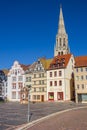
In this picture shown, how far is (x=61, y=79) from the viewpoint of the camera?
76.1 metres

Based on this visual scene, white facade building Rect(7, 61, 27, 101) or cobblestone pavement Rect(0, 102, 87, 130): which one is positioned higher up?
white facade building Rect(7, 61, 27, 101)

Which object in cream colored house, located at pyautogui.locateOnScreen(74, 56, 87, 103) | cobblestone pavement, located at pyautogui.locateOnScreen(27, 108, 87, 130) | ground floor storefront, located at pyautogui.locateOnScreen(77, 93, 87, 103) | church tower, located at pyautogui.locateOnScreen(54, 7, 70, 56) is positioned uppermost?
church tower, located at pyautogui.locateOnScreen(54, 7, 70, 56)

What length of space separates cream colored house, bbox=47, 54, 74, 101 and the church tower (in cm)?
5048

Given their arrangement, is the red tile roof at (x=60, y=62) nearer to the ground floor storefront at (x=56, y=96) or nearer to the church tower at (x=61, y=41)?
the ground floor storefront at (x=56, y=96)

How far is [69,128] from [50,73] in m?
59.7

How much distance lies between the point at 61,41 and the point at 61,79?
197 ft

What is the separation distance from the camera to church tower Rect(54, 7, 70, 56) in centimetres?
13050

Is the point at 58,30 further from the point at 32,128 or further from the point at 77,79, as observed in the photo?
the point at 32,128

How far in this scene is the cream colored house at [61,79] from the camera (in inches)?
2974

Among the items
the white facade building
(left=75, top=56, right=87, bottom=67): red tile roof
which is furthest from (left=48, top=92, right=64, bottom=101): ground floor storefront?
the white facade building

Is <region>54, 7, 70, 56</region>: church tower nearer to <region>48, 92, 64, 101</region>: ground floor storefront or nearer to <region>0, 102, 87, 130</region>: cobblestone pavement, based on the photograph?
<region>48, 92, 64, 101</region>: ground floor storefront

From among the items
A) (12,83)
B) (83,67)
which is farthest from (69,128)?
(12,83)

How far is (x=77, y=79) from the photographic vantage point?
72438 mm

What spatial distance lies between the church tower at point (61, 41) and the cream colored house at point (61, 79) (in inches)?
1987
